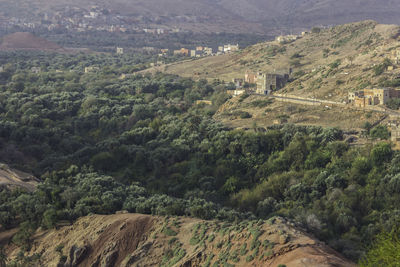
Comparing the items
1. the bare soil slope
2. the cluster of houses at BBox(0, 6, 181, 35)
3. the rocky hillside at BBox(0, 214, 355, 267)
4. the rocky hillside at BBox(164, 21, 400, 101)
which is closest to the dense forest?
the bare soil slope

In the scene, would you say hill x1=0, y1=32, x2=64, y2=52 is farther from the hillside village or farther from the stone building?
the stone building

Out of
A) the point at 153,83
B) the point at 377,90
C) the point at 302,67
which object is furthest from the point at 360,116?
the point at 153,83

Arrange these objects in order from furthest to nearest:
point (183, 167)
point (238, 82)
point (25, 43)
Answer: point (25, 43) → point (238, 82) → point (183, 167)

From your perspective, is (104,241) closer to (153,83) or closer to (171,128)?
(171,128)

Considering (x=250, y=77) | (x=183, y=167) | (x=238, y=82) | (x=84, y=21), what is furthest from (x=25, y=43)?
(x=183, y=167)

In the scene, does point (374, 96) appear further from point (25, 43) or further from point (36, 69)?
point (25, 43)

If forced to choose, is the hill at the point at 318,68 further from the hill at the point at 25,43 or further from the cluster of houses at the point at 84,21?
the cluster of houses at the point at 84,21
